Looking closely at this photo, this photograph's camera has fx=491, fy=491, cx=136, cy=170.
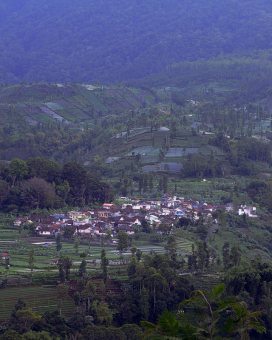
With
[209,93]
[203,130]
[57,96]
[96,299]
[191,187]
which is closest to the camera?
[96,299]

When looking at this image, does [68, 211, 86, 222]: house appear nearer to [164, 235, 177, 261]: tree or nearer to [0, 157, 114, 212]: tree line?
[0, 157, 114, 212]: tree line

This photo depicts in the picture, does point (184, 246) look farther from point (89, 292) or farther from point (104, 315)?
point (104, 315)

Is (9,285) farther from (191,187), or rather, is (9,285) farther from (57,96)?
(57,96)

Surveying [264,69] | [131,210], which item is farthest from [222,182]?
[264,69]

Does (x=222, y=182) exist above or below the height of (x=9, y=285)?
above

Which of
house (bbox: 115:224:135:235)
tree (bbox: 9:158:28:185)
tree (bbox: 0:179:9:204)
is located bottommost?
house (bbox: 115:224:135:235)

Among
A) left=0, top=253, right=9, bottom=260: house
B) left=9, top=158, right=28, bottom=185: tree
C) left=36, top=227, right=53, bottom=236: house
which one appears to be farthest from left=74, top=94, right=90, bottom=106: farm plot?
left=0, top=253, right=9, bottom=260: house

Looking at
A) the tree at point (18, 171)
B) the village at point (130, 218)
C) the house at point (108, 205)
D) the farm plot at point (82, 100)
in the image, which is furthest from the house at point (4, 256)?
the farm plot at point (82, 100)
